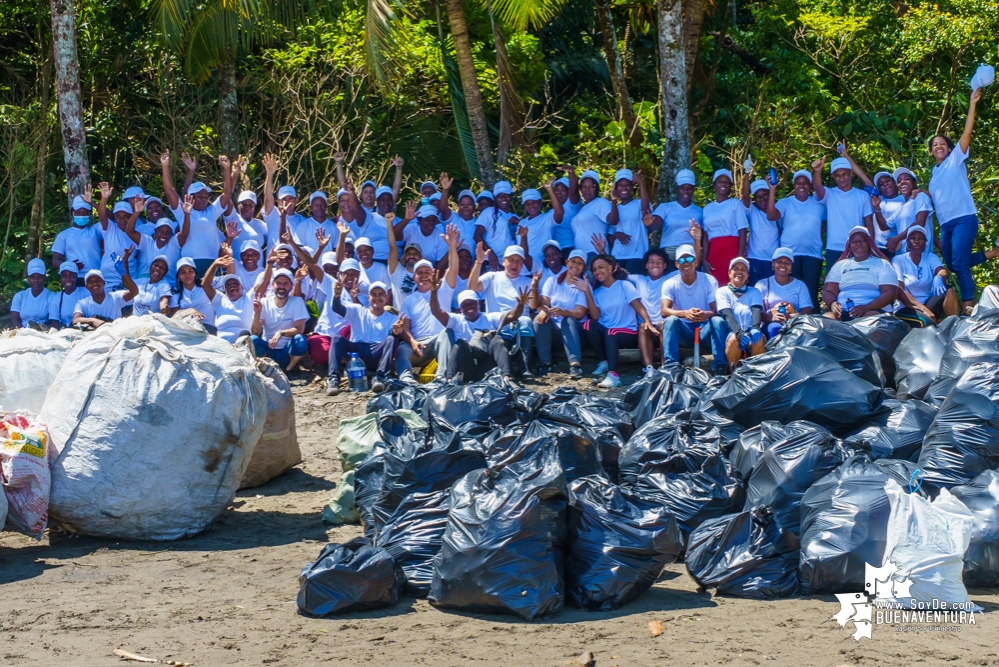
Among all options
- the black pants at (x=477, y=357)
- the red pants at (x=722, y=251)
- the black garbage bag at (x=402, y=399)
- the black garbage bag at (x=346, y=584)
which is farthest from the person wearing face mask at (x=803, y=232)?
the black garbage bag at (x=346, y=584)

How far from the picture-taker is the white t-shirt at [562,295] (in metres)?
10.7

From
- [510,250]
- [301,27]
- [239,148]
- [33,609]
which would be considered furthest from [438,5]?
[33,609]

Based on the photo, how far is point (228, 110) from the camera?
16.1m

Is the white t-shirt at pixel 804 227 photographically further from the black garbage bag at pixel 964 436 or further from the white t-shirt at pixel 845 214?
the black garbage bag at pixel 964 436

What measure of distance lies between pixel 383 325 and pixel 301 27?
708cm

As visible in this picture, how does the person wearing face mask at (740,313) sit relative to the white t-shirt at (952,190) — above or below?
below

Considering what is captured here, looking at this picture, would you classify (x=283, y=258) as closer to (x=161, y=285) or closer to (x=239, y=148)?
(x=161, y=285)

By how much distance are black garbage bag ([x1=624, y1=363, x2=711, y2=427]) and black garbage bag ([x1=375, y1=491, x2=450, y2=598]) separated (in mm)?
2155

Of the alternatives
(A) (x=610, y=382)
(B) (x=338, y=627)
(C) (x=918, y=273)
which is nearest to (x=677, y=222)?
(A) (x=610, y=382)

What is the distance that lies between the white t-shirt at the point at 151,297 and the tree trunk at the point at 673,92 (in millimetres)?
5587

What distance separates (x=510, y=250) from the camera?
36.0 feet

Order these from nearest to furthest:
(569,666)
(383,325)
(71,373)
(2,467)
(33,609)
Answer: (569,666)
(33,609)
(2,467)
(71,373)
(383,325)

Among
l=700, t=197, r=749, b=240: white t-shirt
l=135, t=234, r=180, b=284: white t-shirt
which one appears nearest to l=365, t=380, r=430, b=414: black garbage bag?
l=700, t=197, r=749, b=240: white t-shirt

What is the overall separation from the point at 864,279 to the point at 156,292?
6.81 m
